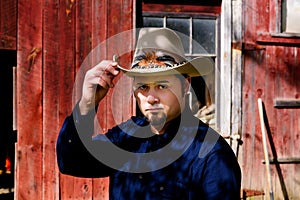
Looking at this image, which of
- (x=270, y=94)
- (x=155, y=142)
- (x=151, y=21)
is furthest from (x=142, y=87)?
(x=270, y=94)

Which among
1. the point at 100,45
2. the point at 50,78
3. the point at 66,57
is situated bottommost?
the point at 50,78

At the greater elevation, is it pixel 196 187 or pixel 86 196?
pixel 196 187

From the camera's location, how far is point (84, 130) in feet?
6.75

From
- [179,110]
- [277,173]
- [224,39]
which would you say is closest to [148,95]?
[179,110]

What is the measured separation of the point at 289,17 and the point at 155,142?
388 cm

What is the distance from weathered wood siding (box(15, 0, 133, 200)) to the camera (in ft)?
15.4

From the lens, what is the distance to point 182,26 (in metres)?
5.15

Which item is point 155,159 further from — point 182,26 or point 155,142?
point 182,26

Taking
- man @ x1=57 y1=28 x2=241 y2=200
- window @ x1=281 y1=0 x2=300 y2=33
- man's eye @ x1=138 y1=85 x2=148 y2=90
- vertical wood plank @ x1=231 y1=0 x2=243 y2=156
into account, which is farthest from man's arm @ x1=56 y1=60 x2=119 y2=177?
window @ x1=281 y1=0 x2=300 y2=33

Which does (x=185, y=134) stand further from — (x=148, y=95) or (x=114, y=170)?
(x=114, y=170)

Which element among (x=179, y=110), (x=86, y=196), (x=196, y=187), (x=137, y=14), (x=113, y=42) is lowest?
(x=86, y=196)

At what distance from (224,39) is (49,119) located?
209cm

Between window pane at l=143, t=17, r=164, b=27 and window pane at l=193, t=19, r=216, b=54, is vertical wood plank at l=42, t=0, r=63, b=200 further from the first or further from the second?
window pane at l=193, t=19, r=216, b=54

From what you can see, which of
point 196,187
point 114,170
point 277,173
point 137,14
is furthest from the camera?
point 277,173
